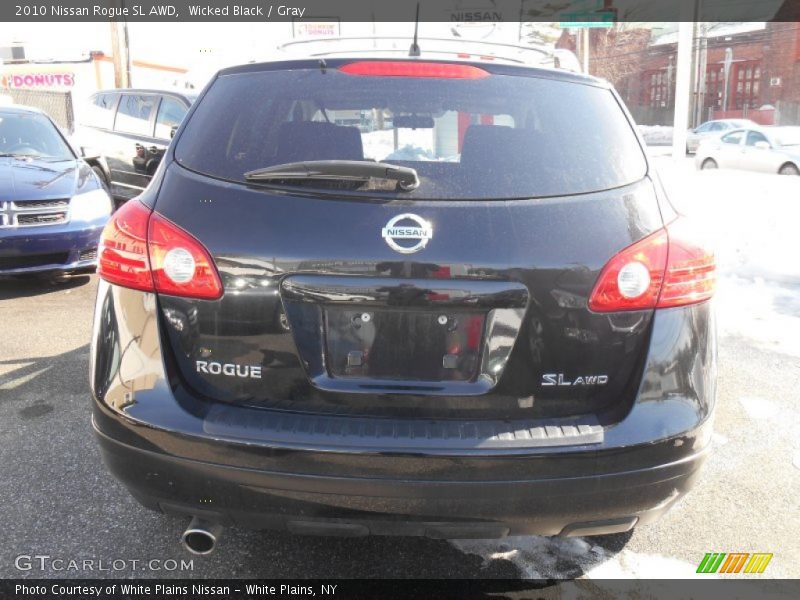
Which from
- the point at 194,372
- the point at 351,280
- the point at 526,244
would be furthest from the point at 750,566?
the point at 194,372

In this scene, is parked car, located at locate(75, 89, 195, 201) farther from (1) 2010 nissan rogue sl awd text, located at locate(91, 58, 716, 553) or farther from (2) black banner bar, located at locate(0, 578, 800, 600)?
(1) 2010 nissan rogue sl awd text, located at locate(91, 58, 716, 553)

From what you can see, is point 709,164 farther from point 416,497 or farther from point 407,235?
point 416,497

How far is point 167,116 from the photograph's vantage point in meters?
9.70

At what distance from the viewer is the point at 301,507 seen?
1879 mm

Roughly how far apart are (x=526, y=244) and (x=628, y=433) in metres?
0.59

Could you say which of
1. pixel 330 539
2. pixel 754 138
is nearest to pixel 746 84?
pixel 754 138

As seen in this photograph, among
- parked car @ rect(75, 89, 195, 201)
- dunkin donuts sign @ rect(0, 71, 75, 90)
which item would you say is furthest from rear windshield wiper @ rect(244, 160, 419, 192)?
dunkin donuts sign @ rect(0, 71, 75, 90)

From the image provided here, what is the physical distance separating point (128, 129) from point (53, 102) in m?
13.7

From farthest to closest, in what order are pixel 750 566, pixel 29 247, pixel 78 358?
pixel 29 247, pixel 78 358, pixel 750 566

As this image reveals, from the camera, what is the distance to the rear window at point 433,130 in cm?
199

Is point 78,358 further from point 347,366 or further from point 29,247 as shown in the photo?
point 347,366

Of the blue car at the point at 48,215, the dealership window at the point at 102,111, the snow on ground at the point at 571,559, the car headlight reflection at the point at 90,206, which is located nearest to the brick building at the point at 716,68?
the dealership window at the point at 102,111

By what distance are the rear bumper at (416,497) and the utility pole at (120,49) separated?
2048cm

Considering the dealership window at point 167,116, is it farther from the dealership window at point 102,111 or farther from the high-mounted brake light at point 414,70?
the high-mounted brake light at point 414,70
